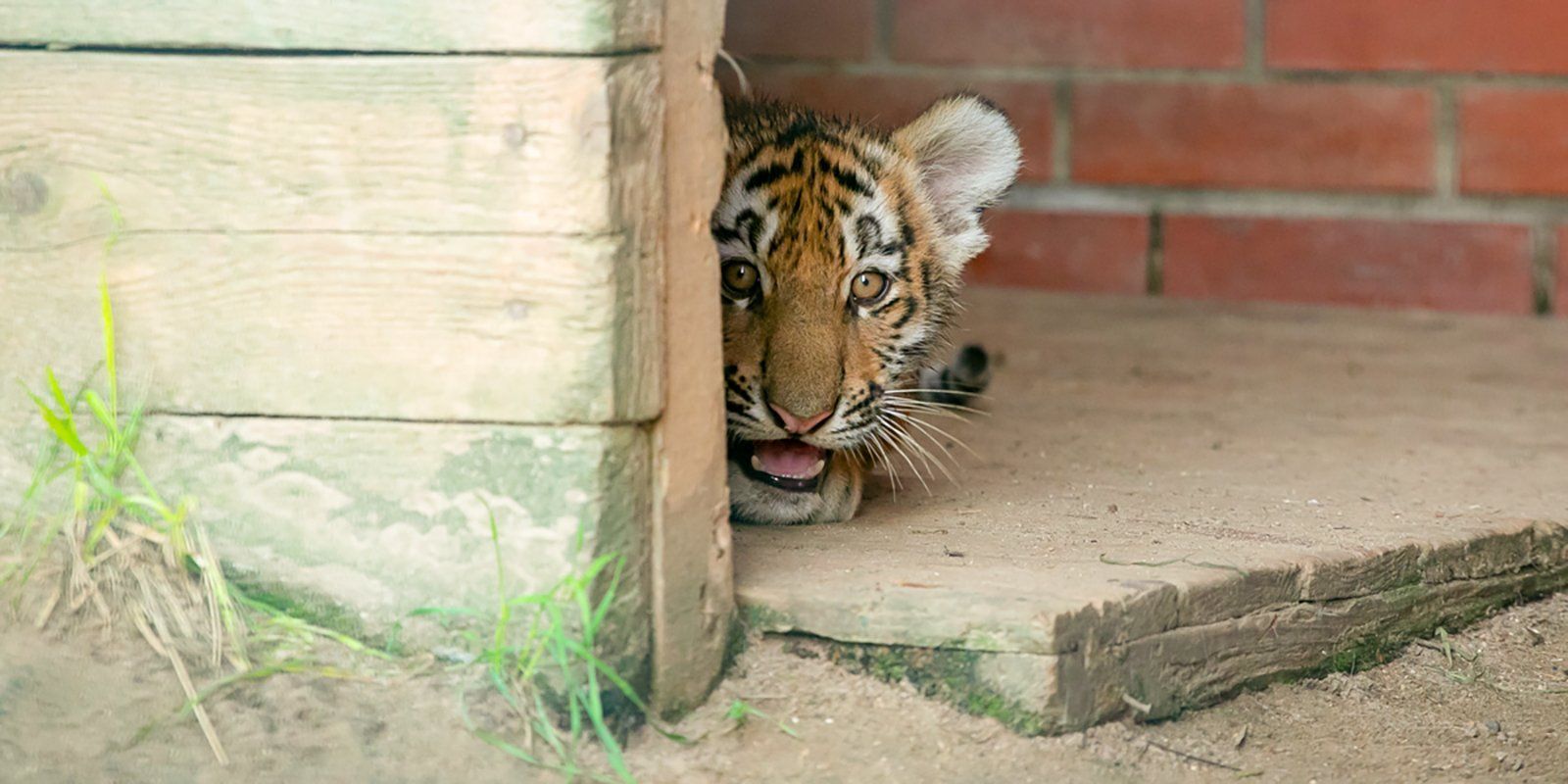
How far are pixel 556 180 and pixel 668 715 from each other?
2.45 ft

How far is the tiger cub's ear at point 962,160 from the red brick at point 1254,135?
2208 mm

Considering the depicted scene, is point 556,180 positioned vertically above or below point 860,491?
above

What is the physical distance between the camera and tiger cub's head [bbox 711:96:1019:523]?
2.93 metres

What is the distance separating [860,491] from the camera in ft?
10.4

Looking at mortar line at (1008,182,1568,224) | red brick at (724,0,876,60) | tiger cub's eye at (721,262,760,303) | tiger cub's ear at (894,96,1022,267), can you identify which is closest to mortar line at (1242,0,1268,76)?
mortar line at (1008,182,1568,224)

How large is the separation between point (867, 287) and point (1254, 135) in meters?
2.81

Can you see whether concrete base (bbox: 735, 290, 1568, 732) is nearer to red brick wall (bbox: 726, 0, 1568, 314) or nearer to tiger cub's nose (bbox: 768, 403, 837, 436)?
tiger cub's nose (bbox: 768, 403, 837, 436)

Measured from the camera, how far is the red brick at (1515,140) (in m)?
5.32

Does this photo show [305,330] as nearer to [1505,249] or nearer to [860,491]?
[860,491]

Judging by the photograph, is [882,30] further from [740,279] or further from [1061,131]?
[740,279]

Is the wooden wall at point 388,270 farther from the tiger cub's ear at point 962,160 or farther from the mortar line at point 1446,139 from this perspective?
the mortar line at point 1446,139

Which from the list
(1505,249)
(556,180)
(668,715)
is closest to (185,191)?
(556,180)

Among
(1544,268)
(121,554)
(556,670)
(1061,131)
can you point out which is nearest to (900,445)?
(556,670)

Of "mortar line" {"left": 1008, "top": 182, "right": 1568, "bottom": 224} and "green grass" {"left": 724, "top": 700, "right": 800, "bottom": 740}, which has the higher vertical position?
"mortar line" {"left": 1008, "top": 182, "right": 1568, "bottom": 224}
